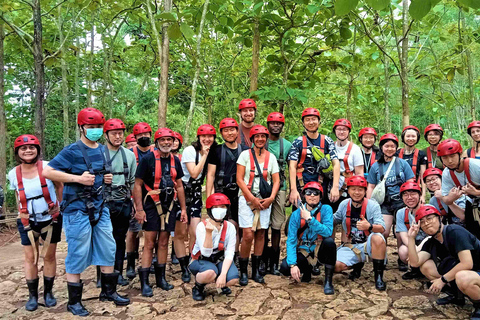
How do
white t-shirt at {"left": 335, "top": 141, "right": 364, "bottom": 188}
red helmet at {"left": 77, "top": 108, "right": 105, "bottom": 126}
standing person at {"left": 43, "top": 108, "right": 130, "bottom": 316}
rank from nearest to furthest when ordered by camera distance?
1. standing person at {"left": 43, "top": 108, "right": 130, "bottom": 316}
2. red helmet at {"left": 77, "top": 108, "right": 105, "bottom": 126}
3. white t-shirt at {"left": 335, "top": 141, "right": 364, "bottom": 188}

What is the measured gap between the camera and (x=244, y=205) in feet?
16.3

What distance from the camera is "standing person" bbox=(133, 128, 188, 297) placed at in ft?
15.5

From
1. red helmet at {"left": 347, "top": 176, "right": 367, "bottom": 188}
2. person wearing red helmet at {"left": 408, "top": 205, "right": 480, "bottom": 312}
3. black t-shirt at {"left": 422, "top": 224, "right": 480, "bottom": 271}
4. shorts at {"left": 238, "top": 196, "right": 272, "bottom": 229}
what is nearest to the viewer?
person wearing red helmet at {"left": 408, "top": 205, "right": 480, "bottom": 312}

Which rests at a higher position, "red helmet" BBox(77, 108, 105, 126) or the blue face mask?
"red helmet" BBox(77, 108, 105, 126)

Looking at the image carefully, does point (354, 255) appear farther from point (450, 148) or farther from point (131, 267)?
point (131, 267)

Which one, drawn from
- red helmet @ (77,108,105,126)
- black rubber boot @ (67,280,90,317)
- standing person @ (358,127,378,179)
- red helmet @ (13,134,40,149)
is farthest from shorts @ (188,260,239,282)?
standing person @ (358,127,378,179)

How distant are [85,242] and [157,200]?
3.47ft

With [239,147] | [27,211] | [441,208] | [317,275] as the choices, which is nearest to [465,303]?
[441,208]

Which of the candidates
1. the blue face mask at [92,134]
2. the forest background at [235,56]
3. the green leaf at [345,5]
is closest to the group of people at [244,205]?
the blue face mask at [92,134]

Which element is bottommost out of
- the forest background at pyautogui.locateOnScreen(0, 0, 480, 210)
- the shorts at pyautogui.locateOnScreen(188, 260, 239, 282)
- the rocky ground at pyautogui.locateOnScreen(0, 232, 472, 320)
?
the rocky ground at pyautogui.locateOnScreen(0, 232, 472, 320)

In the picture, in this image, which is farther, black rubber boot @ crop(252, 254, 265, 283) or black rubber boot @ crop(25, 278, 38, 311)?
black rubber boot @ crop(252, 254, 265, 283)

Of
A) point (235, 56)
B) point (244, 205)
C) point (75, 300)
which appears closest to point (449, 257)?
point (244, 205)

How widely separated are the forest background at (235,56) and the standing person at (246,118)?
0.84 meters

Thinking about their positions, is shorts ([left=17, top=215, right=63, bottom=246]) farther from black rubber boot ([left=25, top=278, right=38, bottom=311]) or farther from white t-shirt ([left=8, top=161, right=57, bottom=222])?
black rubber boot ([left=25, top=278, right=38, bottom=311])
